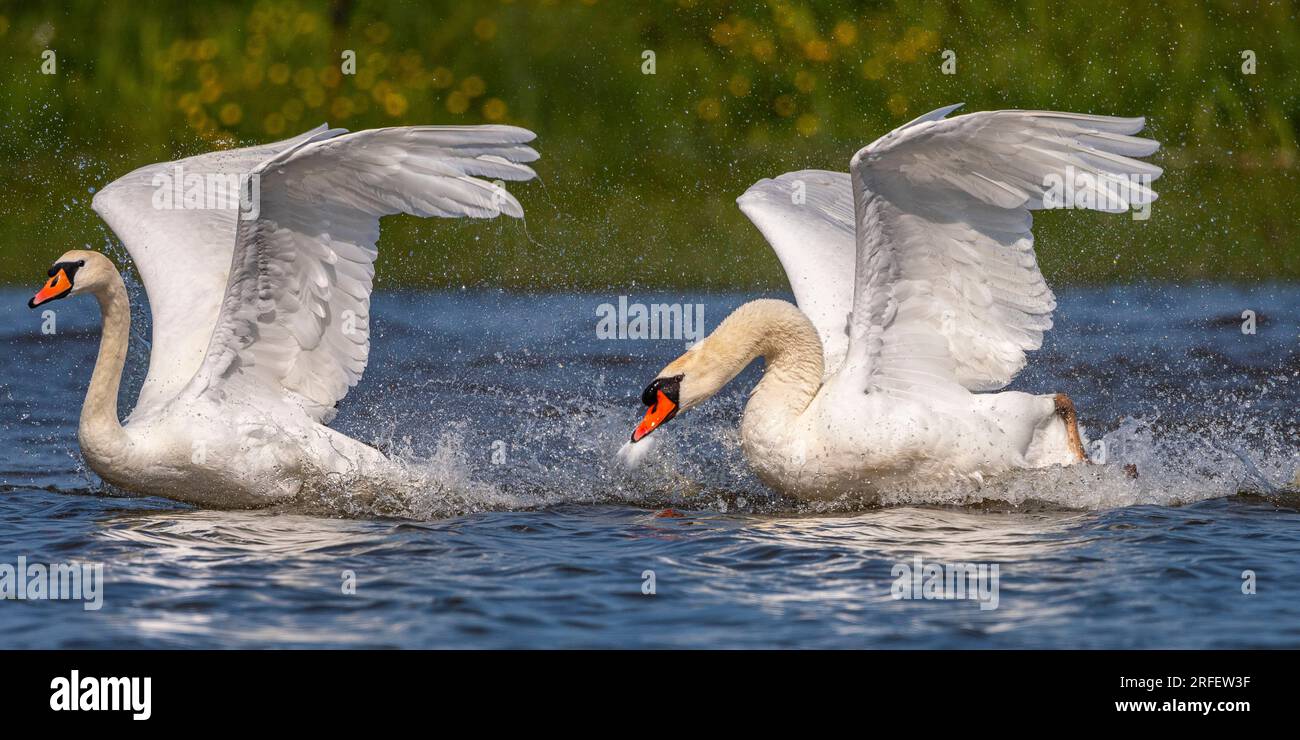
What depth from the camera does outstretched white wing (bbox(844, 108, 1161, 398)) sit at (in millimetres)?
7676

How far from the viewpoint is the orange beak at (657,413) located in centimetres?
836

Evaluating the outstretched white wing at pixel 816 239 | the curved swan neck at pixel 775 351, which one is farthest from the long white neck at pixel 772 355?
the outstretched white wing at pixel 816 239

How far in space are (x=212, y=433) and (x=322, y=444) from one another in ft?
1.82

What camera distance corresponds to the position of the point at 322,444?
29.2 feet

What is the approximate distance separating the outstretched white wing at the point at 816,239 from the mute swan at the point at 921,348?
1.06 m

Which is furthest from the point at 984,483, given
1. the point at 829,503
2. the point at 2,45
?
the point at 2,45

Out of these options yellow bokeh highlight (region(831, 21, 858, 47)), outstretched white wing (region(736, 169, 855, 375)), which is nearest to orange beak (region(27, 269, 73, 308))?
outstretched white wing (region(736, 169, 855, 375))

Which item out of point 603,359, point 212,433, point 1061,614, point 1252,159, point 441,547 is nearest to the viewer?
point 1061,614

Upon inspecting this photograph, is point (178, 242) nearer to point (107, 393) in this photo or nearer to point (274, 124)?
point (107, 393)

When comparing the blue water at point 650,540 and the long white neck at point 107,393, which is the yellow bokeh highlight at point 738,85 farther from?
the long white neck at point 107,393

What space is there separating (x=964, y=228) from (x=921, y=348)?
0.67 metres

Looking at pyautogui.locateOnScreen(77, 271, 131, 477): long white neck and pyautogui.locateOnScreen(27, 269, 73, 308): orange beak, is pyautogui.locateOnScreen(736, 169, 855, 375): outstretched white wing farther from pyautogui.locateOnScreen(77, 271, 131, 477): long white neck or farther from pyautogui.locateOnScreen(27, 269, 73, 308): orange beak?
pyautogui.locateOnScreen(27, 269, 73, 308): orange beak

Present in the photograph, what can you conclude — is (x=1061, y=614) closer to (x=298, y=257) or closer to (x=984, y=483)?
(x=984, y=483)

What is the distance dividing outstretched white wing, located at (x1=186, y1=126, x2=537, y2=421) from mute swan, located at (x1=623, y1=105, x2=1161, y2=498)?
1326 mm
